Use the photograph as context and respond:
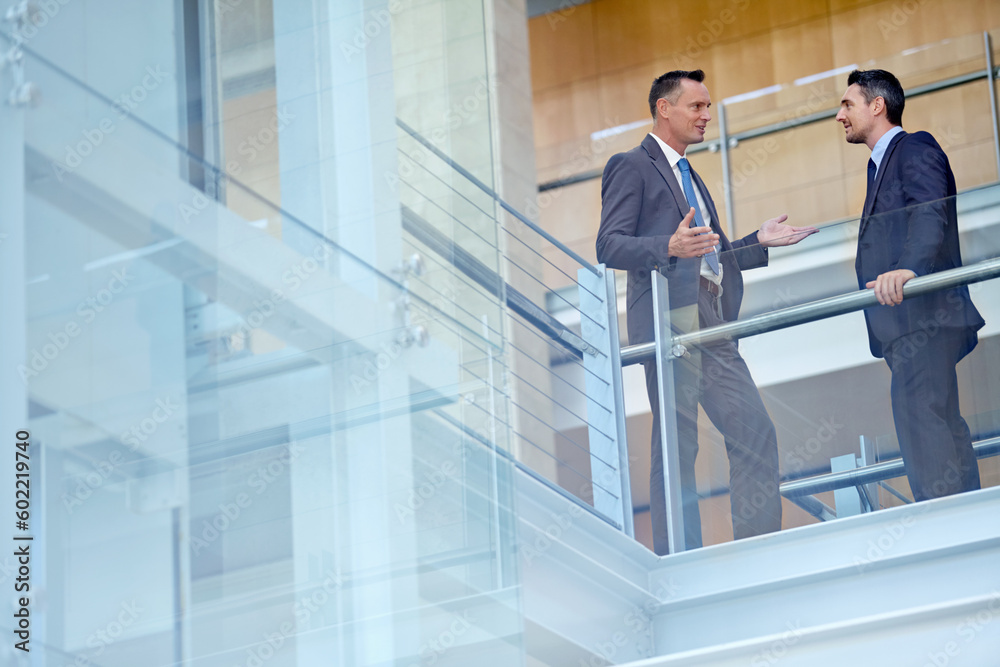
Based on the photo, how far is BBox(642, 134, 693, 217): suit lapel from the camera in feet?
10.3

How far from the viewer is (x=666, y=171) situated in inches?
125

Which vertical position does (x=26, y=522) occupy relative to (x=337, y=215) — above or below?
below

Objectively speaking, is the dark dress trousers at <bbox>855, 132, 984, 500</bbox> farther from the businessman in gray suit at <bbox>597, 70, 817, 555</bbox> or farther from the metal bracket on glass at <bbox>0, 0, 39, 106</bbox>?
the metal bracket on glass at <bbox>0, 0, 39, 106</bbox>

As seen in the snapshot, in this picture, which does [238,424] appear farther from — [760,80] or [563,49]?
[563,49]

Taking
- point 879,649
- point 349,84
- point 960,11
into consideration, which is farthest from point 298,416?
point 960,11

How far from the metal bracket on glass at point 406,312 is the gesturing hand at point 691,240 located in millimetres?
1482

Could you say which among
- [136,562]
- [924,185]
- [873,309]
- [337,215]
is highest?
[924,185]

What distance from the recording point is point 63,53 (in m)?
1.28

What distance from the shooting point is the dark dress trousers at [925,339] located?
8.84ft

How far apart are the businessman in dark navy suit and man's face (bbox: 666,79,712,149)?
61 cm

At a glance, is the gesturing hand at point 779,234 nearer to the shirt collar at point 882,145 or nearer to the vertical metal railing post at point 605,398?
the shirt collar at point 882,145

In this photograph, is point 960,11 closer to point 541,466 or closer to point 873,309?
point 541,466

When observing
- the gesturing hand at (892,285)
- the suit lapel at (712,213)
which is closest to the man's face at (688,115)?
the suit lapel at (712,213)

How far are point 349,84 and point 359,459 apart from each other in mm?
464
